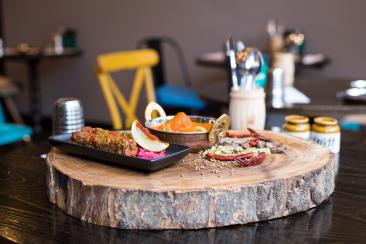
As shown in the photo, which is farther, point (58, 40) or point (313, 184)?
point (58, 40)

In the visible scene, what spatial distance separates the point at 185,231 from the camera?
3.30 feet

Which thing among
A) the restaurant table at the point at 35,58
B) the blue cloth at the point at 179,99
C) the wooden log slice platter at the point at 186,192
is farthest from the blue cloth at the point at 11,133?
the wooden log slice platter at the point at 186,192

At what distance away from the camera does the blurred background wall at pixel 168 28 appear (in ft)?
13.4

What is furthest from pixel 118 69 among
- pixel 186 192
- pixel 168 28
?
pixel 168 28

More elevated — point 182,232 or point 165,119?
point 165,119

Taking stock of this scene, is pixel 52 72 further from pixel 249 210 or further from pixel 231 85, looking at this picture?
pixel 249 210

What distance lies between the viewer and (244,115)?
1599 mm

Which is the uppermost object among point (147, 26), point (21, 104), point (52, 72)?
point (147, 26)

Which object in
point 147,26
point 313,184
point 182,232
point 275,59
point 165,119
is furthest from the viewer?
point 147,26

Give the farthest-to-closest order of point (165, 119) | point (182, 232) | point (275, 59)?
point (275, 59)
point (165, 119)
point (182, 232)

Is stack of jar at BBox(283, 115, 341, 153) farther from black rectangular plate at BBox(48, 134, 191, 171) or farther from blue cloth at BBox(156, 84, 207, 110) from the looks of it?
blue cloth at BBox(156, 84, 207, 110)

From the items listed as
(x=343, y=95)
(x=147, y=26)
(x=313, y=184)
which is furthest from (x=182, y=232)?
(x=147, y=26)

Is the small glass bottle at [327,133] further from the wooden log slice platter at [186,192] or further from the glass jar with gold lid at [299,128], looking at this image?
A: the wooden log slice platter at [186,192]

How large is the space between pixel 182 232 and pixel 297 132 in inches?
24.6
